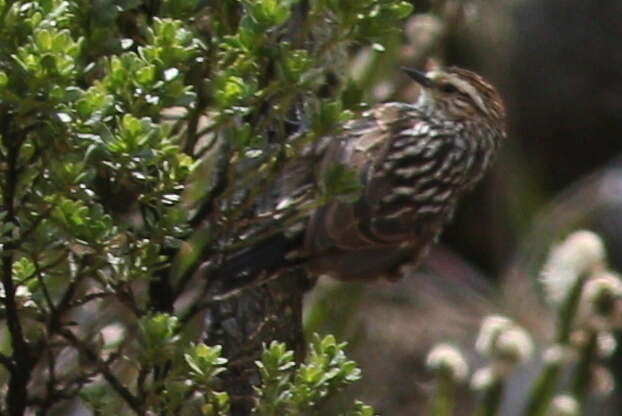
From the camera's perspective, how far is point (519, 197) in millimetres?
9523

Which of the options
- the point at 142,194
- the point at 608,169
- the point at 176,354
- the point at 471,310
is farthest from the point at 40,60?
the point at 608,169

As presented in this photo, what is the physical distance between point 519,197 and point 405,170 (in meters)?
4.99

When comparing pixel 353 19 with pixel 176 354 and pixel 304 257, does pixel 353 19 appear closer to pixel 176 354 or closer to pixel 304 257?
pixel 176 354

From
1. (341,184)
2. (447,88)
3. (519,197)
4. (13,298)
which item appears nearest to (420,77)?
(447,88)

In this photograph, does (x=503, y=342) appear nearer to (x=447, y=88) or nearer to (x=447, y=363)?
(x=447, y=363)

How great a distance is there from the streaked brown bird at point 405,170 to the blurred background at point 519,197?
65.2 inches

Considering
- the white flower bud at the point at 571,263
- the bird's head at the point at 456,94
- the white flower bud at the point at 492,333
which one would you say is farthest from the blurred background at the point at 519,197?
the white flower bud at the point at 492,333

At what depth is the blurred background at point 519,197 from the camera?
7.65 meters

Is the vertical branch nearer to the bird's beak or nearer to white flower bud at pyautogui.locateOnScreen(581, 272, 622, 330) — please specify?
white flower bud at pyautogui.locateOnScreen(581, 272, 622, 330)

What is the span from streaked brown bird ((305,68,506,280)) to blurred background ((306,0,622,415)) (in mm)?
1655

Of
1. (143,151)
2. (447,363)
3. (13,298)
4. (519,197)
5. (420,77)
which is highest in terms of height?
(143,151)

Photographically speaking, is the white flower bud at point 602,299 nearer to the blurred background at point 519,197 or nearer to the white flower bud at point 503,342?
the white flower bud at point 503,342

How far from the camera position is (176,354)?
101 inches

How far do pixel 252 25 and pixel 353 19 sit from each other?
201 mm
